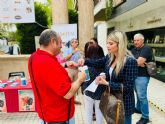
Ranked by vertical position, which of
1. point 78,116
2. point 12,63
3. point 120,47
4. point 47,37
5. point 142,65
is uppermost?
point 47,37

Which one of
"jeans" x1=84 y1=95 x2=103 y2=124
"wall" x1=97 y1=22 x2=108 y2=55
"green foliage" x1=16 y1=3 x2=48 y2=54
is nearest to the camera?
"jeans" x1=84 y1=95 x2=103 y2=124

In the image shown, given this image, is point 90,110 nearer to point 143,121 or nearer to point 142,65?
point 142,65

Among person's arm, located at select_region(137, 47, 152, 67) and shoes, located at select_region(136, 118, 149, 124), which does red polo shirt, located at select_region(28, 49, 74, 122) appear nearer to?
person's arm, located at select_region(137, 47, 152, 67)

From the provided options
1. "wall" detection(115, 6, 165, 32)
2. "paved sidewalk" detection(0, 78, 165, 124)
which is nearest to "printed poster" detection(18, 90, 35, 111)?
"paved sidewalk" detection(0, 78, 165, 124)

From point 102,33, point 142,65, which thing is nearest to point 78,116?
point 142,65

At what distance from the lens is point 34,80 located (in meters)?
2.30

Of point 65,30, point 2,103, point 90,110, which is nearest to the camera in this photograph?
point 90,110

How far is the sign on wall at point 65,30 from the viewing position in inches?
299

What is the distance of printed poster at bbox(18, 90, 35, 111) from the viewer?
522 cm

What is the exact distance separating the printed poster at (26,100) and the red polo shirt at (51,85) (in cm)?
287

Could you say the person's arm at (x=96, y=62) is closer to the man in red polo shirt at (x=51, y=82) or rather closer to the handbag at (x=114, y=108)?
the handbag at (x=114, y=108)

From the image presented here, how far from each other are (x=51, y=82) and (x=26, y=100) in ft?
10.8

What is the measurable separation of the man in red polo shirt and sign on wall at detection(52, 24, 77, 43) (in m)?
5.31

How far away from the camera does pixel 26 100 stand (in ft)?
17.2
